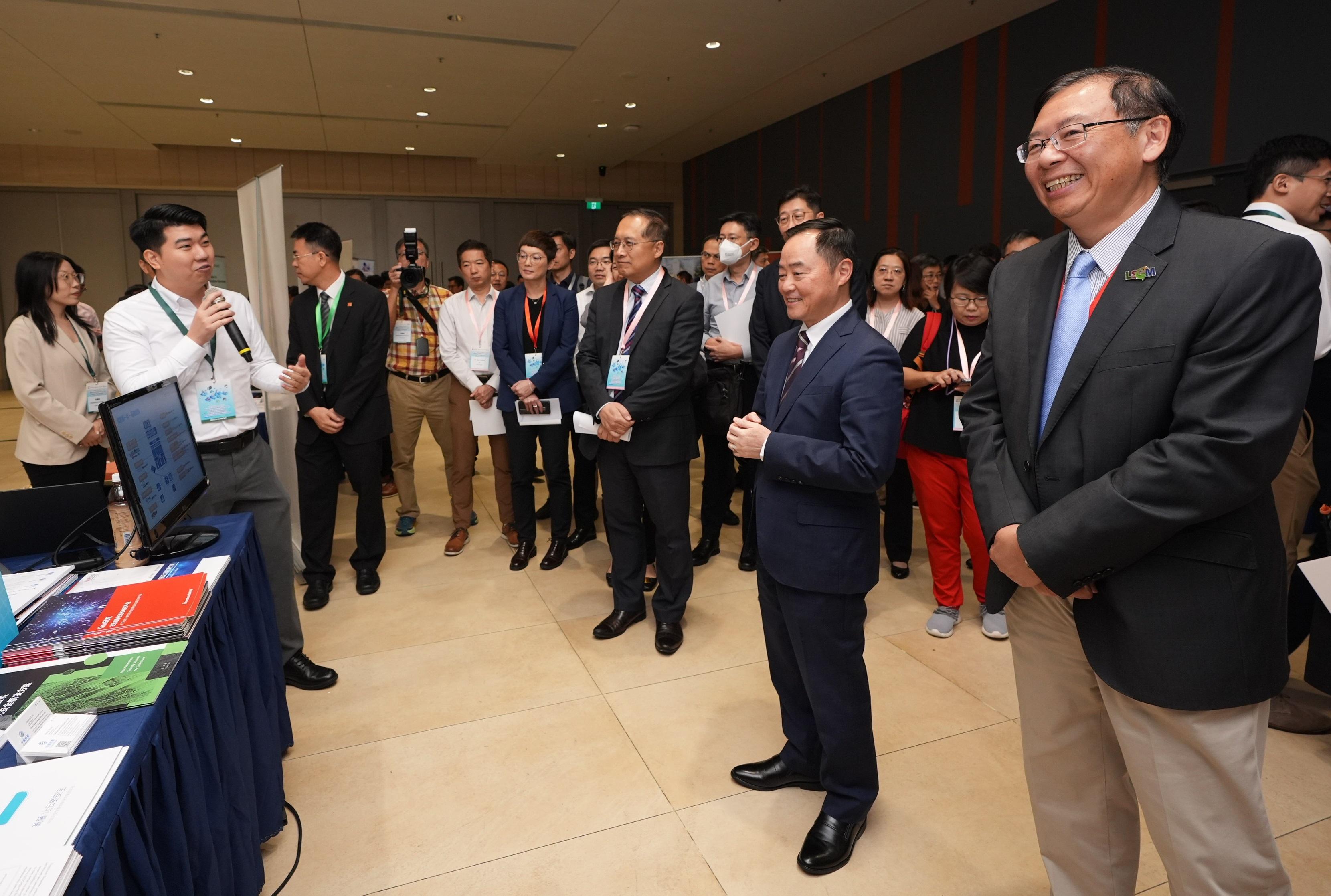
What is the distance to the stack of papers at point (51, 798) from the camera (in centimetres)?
92

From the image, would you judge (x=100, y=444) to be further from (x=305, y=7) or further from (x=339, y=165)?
(x=339, y=165)

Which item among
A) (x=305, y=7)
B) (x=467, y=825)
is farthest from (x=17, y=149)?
(x=467, y=825)

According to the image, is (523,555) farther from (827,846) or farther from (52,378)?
(827,846)

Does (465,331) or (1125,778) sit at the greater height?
(465,331)

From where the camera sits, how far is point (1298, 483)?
101 inches

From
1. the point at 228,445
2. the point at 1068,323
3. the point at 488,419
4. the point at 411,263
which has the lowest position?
the point at 488,419

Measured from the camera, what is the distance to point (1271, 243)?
1.11 meters

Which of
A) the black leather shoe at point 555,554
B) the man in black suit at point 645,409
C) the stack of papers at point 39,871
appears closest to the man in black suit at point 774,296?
the man in black suit at point 645,409

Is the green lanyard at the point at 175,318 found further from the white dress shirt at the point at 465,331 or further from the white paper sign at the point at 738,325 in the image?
the white paper sign at the point at 738,325

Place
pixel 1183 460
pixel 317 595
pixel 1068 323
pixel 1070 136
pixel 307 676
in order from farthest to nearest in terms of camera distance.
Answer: pixel 317 595
pixel 307 676
pixel 1068 323
pixel 1070 136
pixel 1183 460

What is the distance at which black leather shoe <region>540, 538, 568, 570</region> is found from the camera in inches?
160

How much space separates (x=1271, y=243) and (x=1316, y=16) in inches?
193

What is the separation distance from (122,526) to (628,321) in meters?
1.88

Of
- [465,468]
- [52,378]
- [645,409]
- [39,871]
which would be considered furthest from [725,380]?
[39,871]
